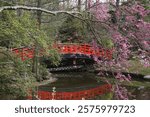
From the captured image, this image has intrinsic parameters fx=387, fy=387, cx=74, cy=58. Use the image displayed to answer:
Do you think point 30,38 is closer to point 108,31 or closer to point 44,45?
point 44,45

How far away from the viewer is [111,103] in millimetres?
6582

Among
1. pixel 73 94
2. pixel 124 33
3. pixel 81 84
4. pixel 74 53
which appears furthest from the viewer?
pixel 74 53

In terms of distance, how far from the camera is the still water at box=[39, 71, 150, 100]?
72.7ft

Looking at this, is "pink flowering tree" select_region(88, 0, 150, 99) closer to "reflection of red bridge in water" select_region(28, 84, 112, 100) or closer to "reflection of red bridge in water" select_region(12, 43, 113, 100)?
"reflection of red bridge in water" select_region(12, 43, 113, 100)

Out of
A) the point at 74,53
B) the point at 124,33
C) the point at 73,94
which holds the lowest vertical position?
the point at 73,94

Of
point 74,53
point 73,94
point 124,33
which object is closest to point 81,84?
point 74,53

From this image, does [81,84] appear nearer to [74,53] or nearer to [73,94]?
[74,53]

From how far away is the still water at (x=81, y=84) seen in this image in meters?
22.1

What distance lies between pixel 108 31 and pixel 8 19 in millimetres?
3683

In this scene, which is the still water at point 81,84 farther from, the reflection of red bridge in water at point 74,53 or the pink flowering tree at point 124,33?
the pink flowering tree at point 124,33

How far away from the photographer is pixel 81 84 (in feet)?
84.9

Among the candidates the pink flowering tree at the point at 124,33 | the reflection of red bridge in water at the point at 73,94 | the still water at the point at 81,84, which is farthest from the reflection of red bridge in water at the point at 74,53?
the still water at the point at 81,84

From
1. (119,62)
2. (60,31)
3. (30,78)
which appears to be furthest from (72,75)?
(119,62)

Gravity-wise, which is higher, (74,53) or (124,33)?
(124,33)
